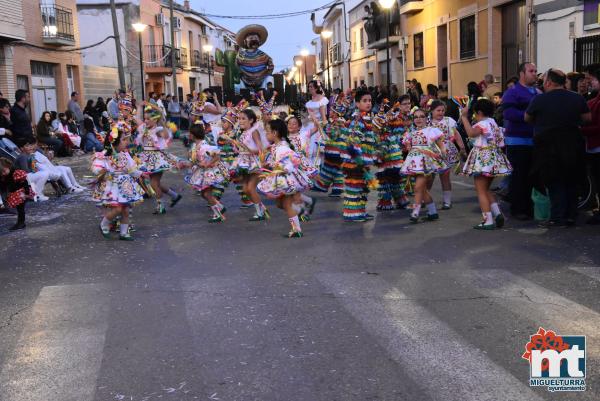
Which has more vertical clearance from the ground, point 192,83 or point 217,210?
point 192,83

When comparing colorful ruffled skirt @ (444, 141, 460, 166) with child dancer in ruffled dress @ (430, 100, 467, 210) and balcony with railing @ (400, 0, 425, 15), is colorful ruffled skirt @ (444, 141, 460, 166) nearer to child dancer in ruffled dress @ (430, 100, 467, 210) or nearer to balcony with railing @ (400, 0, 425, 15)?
child dancer in ruffled dress @ (430, 100, 467, 210)

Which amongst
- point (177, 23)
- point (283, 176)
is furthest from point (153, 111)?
point (177, 23)

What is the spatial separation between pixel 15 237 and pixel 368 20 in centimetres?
3427

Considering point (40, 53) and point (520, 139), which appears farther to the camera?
point (40, 53)

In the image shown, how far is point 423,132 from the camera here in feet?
30.0

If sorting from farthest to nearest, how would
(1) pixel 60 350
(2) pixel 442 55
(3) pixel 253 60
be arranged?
(2) pixel 442 55, (3) pixel 253 60, (1) pixel 60 350

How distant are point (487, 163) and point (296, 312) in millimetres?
3980

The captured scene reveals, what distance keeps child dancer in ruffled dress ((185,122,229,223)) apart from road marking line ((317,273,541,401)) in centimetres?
404

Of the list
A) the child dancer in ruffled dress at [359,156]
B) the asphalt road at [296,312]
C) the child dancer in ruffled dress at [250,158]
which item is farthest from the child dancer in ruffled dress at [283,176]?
the child dancer in ruffled dress at [250,158]

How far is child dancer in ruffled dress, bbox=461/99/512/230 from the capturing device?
8406 millimetres

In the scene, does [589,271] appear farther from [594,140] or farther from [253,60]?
[253,60]

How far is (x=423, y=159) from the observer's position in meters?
9.07

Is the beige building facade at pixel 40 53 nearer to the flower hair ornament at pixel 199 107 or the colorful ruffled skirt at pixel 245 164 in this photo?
the flower hair ornament at pixel 199 107

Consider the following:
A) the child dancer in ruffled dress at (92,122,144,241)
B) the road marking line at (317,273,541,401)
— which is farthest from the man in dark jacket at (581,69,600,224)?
the child dancer in ruffled dress at (92,122,144,241)
